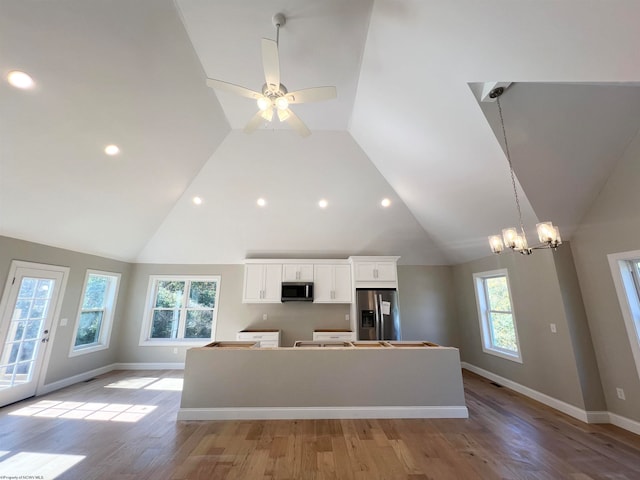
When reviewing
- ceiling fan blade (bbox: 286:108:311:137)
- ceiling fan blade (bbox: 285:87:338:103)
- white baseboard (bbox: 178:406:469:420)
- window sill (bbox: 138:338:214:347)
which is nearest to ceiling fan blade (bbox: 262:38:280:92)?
ceiling fan blade (bbox: 285:87:338:103)

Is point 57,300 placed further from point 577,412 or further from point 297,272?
point 577,412

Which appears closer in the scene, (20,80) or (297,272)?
(20,80)

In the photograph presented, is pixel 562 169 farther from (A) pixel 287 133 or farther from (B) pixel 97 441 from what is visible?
(B) pixel 97 441

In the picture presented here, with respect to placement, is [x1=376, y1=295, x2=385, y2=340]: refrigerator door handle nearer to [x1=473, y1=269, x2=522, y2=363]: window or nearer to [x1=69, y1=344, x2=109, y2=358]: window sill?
[x1=473, y1=269, x2=522, y2=363]: window

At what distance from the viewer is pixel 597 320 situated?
316 cm

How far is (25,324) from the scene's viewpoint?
150 inches

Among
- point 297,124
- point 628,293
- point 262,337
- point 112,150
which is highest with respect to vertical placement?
point 112,150

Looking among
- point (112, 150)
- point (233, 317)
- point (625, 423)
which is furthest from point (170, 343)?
point (625, 423)

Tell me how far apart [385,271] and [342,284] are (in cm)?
98

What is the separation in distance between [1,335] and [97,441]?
237 cm

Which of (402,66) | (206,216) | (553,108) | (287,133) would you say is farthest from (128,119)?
(553,108)

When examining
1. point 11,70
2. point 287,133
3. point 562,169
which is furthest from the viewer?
point 287,133

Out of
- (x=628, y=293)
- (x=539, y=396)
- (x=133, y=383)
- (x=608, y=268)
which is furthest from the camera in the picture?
(x=133, y=383)

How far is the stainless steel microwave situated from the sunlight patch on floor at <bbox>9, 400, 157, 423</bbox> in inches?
109
